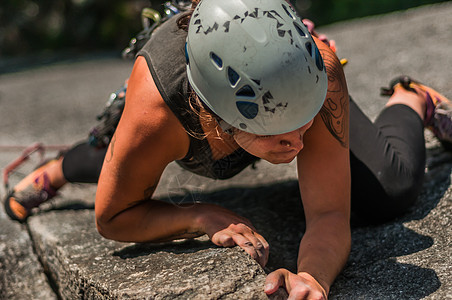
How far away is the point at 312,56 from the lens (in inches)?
67.2

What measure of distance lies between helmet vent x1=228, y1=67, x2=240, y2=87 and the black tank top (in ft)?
0.81

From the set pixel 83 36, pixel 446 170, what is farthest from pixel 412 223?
pixel 83 36

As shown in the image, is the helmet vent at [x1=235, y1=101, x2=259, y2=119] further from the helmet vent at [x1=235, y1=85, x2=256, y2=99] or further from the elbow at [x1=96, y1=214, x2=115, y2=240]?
the elbow at [x1=96, y1=214, x2=115, y2=240]

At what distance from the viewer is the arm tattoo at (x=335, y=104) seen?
1.99 metres

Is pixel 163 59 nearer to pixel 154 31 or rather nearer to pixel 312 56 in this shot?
pixel 154 31

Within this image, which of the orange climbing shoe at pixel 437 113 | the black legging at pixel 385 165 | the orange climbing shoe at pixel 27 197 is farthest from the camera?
the orange climbing shoe at pixel 27 197

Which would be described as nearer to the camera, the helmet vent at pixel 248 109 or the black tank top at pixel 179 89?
the helmet vent at pixel 248 109

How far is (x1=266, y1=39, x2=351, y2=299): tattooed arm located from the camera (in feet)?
6.45

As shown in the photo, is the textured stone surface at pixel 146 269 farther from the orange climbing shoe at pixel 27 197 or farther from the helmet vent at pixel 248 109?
the helmet vent at pixel 248 109

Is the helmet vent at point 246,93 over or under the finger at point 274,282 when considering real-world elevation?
over

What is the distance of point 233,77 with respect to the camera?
5.52ft

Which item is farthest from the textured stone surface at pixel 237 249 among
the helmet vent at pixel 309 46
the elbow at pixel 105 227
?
the helmet vent at pixel 309 46

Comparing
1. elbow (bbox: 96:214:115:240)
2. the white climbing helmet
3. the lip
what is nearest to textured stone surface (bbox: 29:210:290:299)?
elbow (bbox: 96:214:115:240)

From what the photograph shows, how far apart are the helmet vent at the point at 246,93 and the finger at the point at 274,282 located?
580mm
